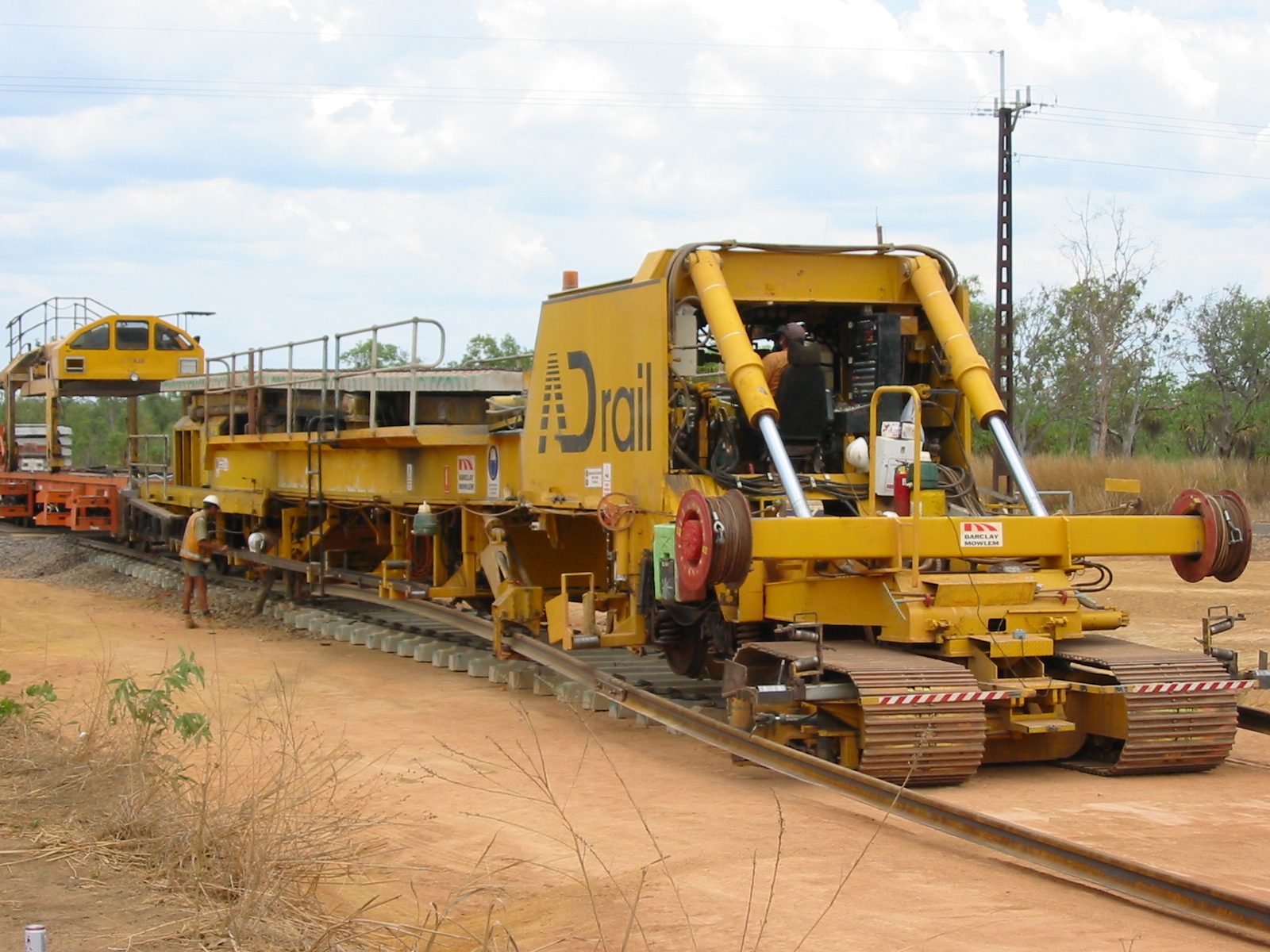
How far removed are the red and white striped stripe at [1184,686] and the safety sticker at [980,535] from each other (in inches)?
42.4

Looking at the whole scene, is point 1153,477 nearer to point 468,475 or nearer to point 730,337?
point 468,475

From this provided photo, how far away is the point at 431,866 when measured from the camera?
263 inches

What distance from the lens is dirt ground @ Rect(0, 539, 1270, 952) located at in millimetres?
5535

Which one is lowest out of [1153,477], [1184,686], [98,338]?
[1184,686]

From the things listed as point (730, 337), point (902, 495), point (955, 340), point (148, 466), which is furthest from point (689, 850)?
point (148, 466)

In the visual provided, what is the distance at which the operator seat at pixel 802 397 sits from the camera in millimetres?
9828

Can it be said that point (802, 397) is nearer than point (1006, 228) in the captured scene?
Yes

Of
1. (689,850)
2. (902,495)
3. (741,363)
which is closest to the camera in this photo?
(689,850)

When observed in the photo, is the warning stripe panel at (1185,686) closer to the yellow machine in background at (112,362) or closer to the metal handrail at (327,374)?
the metal handrail at (327,374)

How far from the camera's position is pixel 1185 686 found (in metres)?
8.24

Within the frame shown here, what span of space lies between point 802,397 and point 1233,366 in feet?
114

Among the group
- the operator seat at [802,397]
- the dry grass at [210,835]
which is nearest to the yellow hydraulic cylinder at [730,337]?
the operator seat at [802,397]

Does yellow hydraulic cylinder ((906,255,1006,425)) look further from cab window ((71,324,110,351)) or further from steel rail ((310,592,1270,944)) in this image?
cab window ((71,324,110,351))

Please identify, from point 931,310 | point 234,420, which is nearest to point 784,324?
point 931,310
